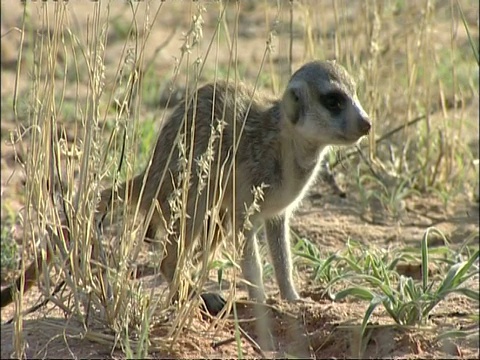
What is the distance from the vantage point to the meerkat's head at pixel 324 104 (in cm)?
454

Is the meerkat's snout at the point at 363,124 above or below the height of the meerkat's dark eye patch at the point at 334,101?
below

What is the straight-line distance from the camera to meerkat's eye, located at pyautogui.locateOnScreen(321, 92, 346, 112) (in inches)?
180

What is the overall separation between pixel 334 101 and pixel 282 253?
713 millimetres

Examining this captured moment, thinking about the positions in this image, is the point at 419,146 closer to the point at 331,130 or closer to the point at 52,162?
the point at 331,130

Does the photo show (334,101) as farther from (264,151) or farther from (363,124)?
(264,151)

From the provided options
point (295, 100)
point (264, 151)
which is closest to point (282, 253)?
point (264, 151)

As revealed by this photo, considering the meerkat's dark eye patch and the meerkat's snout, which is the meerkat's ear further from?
the meerkat's snout

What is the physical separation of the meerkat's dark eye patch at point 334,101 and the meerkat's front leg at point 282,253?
1.97 feet

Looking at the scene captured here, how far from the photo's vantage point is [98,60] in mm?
3787

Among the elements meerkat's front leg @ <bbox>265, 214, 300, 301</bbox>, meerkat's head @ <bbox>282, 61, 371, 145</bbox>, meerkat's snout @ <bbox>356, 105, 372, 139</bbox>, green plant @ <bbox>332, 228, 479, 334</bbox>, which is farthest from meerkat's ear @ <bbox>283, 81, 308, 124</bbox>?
green plant @ <bbox>332, 228, 479, 334</bbox>

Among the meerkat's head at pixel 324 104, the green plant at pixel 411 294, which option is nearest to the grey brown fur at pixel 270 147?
the meerkat's head at pixel 324 104

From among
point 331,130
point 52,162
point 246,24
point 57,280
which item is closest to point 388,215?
point 331,130

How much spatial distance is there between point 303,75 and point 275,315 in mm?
983

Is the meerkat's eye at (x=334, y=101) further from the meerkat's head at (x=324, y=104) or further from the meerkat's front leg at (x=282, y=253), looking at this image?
the meerkat's front leg at (x=282, y=253)
